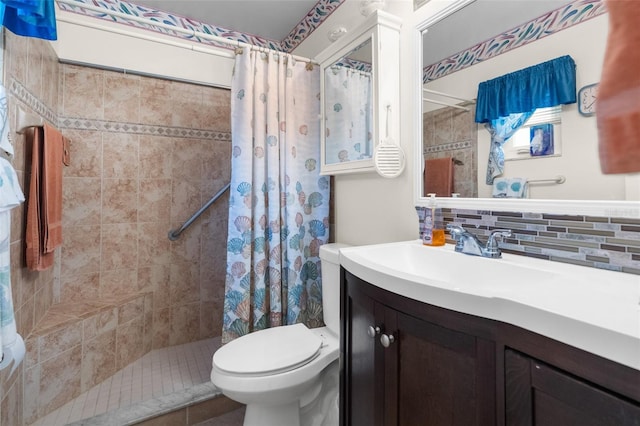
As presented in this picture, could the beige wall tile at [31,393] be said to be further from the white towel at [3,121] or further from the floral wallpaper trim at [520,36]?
the floral wallpaper trim at [520,36]

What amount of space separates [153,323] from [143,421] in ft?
3.03

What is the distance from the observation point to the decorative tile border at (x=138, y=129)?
78.8 inches

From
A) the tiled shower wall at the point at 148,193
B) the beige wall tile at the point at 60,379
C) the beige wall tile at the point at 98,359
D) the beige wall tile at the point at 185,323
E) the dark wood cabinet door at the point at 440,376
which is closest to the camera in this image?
the dark wood cabinet door at the point at 440,376

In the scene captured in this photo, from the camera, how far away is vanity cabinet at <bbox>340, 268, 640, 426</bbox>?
461mm

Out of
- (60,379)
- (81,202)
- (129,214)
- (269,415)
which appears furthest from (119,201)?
(269,415)

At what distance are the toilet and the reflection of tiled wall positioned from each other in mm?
609

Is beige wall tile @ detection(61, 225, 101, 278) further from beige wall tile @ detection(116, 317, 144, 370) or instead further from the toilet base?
the toilet base

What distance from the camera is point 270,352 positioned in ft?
4.17

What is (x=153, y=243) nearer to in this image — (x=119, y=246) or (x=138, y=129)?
(x=119, y=246)

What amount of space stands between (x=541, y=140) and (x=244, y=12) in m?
2.12

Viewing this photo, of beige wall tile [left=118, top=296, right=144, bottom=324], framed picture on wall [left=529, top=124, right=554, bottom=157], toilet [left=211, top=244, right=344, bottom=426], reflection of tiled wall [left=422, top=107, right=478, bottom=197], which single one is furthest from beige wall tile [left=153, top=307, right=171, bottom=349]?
framed picture on wall [left=529, top=124, right=554, bottom=157]

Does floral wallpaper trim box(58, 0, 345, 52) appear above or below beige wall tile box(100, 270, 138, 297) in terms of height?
above

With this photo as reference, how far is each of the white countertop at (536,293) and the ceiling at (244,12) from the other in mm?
1905

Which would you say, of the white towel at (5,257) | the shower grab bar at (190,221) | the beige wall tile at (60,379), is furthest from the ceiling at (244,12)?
the beige wall tile at (60,379)
